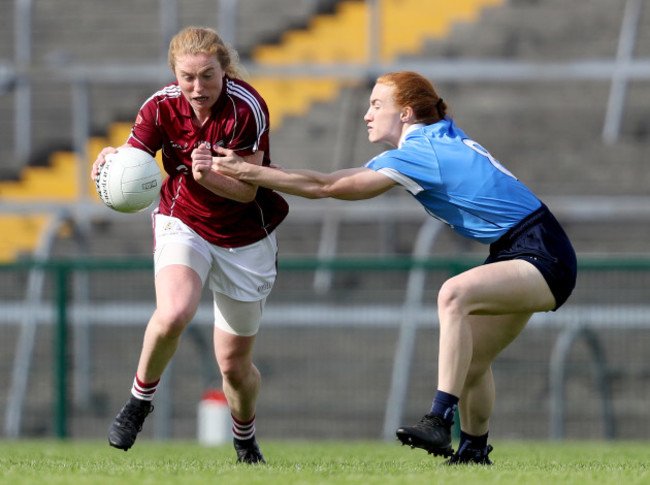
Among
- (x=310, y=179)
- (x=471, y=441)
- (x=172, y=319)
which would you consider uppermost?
(x=310, y=179)

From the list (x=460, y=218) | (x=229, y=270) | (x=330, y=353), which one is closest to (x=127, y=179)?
(x=229, y=270)

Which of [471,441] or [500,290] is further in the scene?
[471,441]

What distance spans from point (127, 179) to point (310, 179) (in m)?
0.89

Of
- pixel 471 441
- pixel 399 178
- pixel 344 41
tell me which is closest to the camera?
pixel 399 178

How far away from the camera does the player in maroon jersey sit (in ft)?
17.6

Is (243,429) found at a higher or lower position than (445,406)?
lower

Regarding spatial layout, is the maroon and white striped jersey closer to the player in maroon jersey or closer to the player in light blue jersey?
the player in maroon jersey

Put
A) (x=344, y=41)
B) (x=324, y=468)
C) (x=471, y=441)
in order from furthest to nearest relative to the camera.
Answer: (x=344, y=41)
(x=471, y=441)
(x=324, y=468)

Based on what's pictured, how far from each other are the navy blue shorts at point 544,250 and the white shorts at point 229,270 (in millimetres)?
1174

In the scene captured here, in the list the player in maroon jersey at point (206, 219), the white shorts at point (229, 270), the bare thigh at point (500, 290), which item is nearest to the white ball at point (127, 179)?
the player in maroon jersey at point (206, 219)

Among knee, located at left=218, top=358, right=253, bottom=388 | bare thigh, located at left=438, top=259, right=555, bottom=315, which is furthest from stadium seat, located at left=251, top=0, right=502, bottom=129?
bare thigh, located at left=438, top=259, right=555, bottom=315

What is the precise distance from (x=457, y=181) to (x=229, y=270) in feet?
4.01

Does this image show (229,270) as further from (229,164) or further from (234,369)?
(229,164)

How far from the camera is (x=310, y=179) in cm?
526
